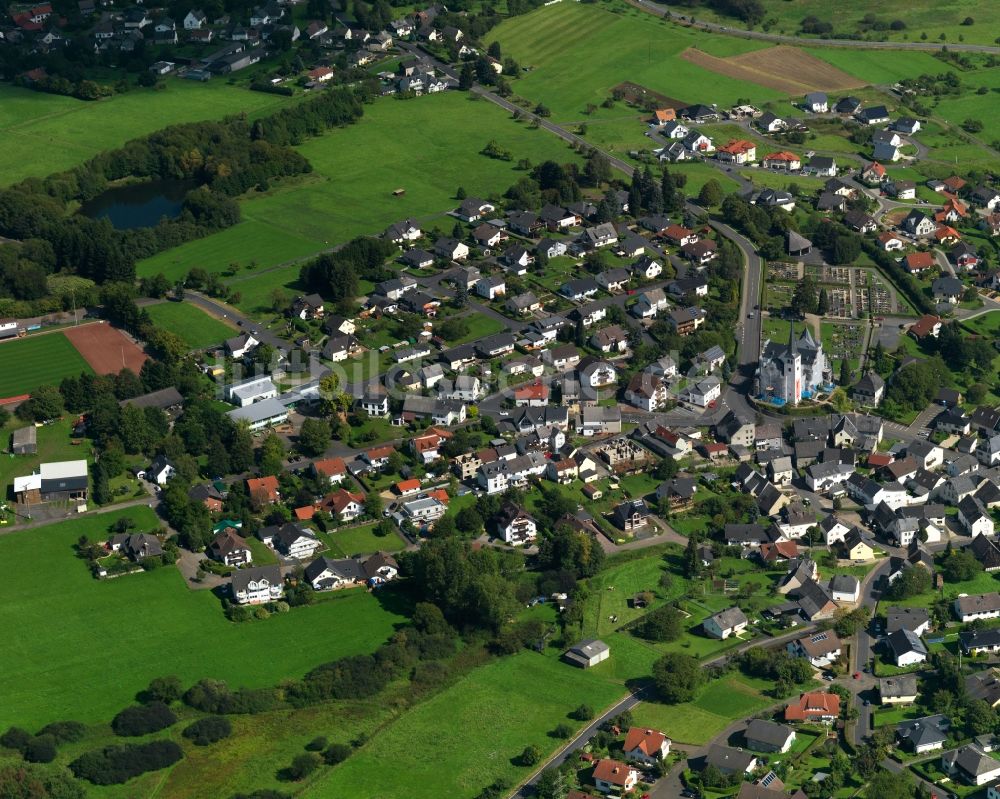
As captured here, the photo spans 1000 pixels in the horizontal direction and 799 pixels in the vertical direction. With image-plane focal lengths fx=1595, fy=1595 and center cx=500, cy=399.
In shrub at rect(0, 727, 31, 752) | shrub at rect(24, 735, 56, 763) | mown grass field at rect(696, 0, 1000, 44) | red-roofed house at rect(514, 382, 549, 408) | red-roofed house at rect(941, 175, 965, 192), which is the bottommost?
shrub at rect(0, 727, 31, 752)

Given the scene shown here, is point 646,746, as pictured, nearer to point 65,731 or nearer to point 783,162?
point 65,731

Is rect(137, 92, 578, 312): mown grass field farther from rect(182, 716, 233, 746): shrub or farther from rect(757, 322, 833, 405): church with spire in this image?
rect(182, 716, 233, 746): shrub

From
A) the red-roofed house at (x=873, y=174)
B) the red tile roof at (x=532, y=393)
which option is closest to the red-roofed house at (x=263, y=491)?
the red tile roof at (x=532, y=393)

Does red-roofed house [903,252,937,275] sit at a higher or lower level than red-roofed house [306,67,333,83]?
lower

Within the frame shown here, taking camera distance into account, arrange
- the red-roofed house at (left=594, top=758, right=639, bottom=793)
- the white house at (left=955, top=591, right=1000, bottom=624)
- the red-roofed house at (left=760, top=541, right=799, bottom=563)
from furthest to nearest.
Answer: the red-roofed house at (left=760, top=541, right=799, bottom=563)
the white house at (left=955, top=591, right=1000, bottom=624)
the red-roofed house at (left=594, top=758, right=639, bottom=793)

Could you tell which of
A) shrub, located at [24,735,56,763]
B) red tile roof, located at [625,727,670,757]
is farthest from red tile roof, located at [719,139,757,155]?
shrub, located at [24,735,56,763]

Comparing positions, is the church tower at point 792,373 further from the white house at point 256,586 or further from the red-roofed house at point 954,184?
the red-roofed house at point 954,184

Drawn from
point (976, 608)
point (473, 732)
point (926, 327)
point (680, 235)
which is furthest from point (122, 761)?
point (680, 235)

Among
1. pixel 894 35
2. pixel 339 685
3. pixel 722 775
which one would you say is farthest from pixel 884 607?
pixel 894 35
